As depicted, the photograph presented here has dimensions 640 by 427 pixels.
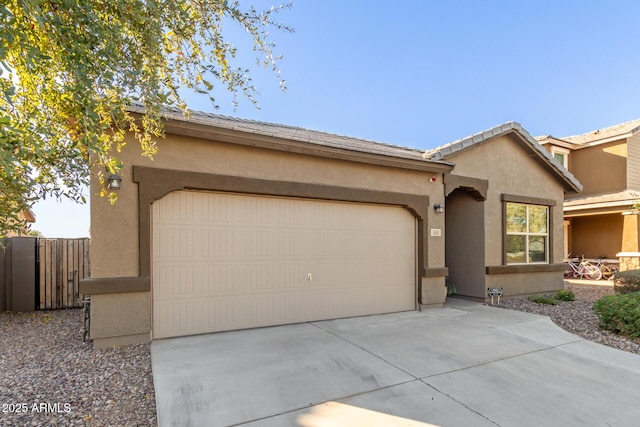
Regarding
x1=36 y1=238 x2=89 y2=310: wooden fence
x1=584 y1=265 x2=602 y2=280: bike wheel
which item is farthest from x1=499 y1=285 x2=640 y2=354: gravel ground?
x1=36 y1=238 x2=89 y2=310: wooden fence

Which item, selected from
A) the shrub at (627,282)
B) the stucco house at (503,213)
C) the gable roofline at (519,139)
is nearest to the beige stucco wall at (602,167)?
the gable roofline at (519,139)

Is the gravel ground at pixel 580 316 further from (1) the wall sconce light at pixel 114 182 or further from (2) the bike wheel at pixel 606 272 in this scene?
(1) the wall sconce light at pixel 114 182

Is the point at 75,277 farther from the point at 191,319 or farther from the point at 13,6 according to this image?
the point at 13,6

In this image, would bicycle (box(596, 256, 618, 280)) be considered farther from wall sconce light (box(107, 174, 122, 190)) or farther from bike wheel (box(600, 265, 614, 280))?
wall sconce light (box(107, 174, 122, 190))

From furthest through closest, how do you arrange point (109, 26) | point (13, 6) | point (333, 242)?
point (333, 242) < point (109, 26) < point (13, 6)

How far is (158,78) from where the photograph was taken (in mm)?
3414

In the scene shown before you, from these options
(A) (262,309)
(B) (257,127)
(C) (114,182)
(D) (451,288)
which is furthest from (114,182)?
(D) (451,288)

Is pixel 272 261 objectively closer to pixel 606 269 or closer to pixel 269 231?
pixel 269 231

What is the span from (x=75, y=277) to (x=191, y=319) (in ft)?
13.5

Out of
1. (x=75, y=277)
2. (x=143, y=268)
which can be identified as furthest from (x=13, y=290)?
(x=143, y=268)

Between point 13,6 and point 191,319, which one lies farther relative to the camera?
point 191,319

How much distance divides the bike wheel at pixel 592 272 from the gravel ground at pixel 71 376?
9.50 metres

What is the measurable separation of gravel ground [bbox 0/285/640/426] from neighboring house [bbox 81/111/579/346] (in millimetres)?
581

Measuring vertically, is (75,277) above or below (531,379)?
above
